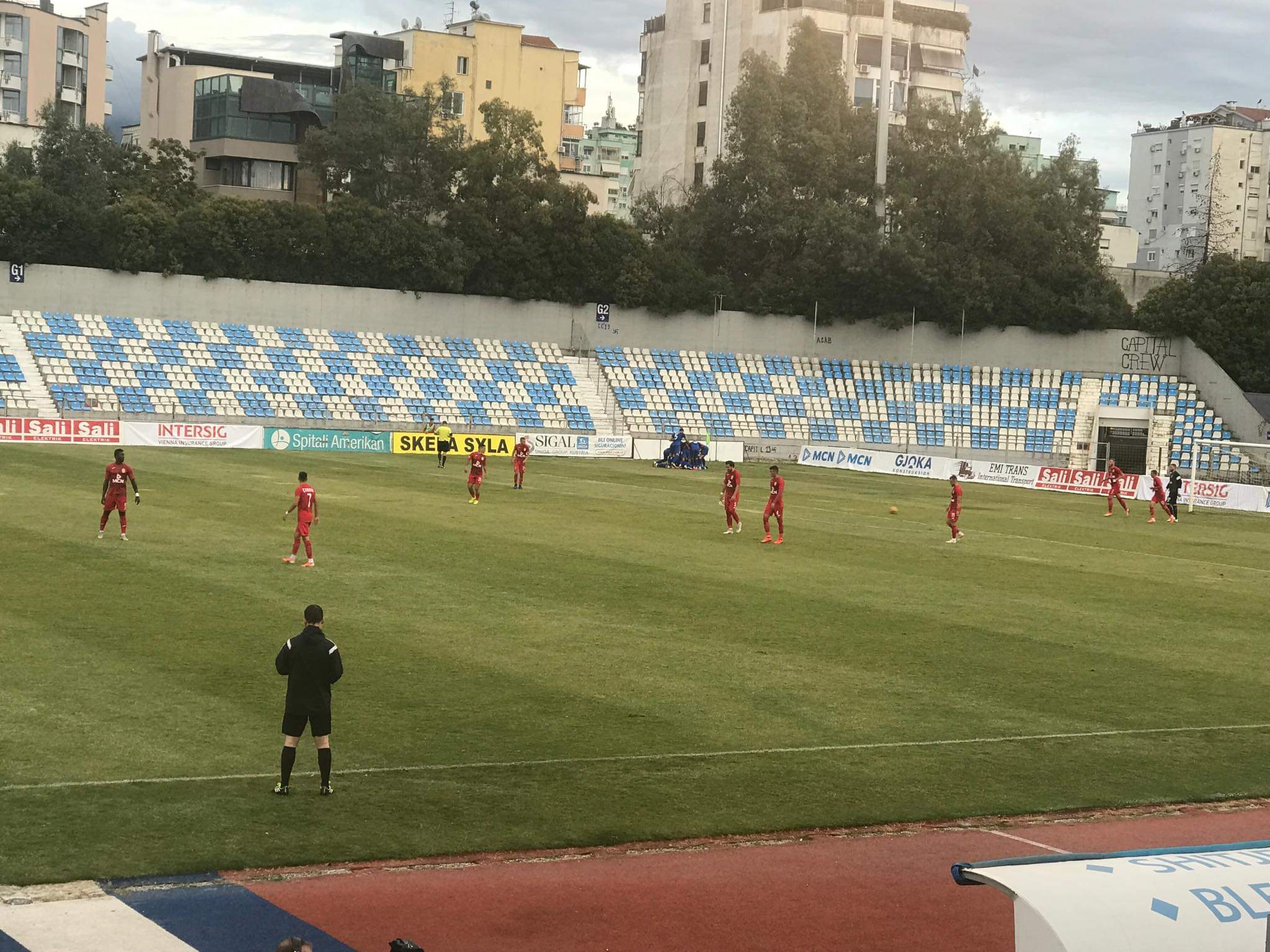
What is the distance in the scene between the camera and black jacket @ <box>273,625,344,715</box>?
521 inches

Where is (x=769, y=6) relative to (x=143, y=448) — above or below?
above

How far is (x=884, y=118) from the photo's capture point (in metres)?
76.6

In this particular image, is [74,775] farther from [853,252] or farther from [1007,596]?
[853,252]

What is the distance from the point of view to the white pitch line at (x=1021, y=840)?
42.9 ft

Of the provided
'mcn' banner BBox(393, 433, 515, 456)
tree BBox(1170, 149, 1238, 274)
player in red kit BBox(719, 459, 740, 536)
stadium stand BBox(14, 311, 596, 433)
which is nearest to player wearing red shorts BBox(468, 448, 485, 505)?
player in red kit BBox(719, 459, 740, 536)

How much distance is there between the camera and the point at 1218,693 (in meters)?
19.9

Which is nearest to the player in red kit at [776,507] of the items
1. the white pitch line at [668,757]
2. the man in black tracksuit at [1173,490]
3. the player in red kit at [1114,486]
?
the white pitch line at [668,757]

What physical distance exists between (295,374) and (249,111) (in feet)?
89.2

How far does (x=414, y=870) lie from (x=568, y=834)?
157 cm

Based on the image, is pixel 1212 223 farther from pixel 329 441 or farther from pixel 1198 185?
pixel 329 441

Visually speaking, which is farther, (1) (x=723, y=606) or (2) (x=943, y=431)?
(2) (x=943, y=431)

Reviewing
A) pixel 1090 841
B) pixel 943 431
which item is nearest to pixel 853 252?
pixel 943 431

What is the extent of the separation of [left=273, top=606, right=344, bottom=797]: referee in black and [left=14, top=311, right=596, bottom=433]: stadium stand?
51.7 metres

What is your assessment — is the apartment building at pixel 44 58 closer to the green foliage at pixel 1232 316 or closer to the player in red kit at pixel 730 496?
the green foliage at pixel 1232 316
